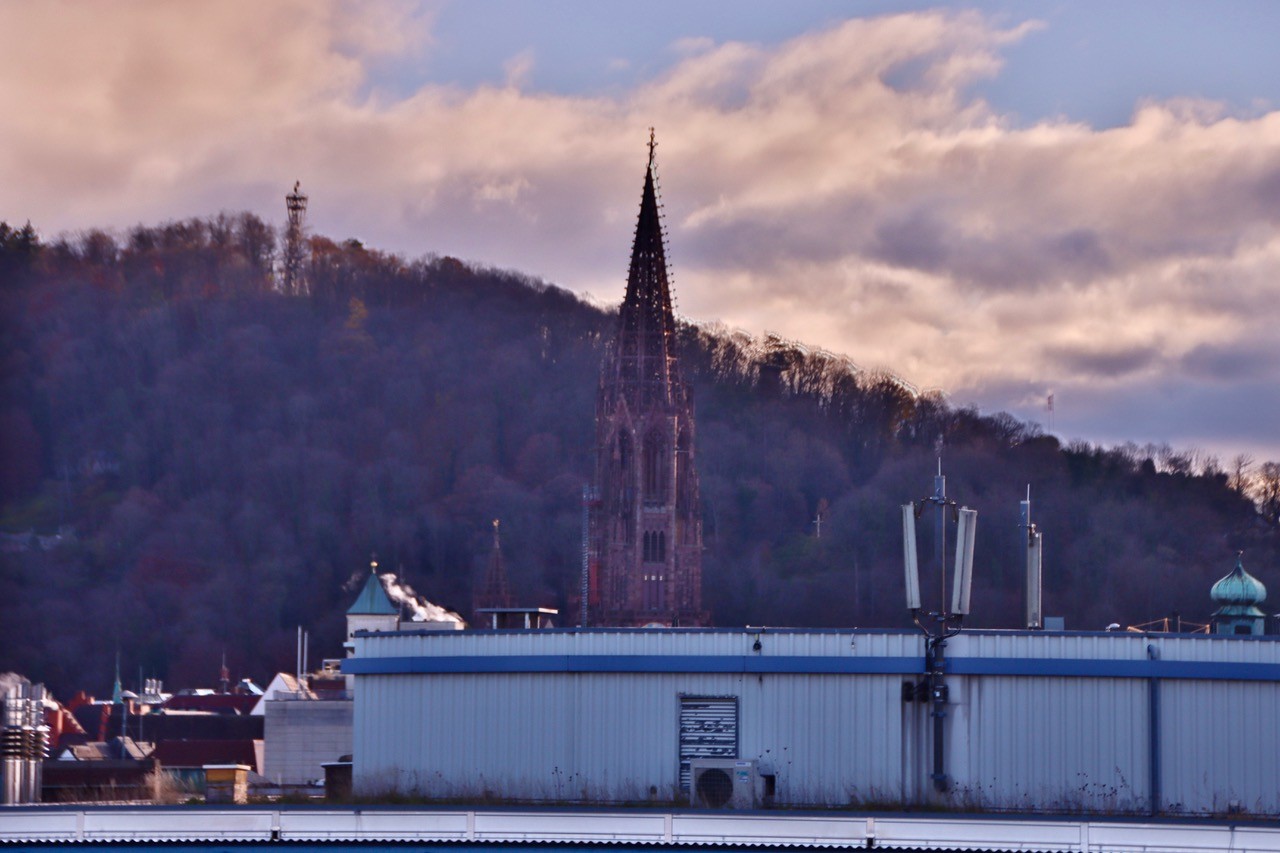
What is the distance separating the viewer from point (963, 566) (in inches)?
2052

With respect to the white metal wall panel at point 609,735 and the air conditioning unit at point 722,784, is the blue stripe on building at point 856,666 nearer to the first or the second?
the white metal wall panel at point 609,735

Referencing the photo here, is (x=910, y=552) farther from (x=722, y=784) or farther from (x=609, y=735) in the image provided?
(x=609, y=735)

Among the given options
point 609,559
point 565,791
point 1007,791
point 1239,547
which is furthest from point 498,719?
point 1239,547

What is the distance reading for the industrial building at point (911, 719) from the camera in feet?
168

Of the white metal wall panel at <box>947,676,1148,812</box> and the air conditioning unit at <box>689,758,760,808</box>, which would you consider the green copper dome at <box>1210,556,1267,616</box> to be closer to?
the white metal wall panel at <box>947,676,1148,812</box>

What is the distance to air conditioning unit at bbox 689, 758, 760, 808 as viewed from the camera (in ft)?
163

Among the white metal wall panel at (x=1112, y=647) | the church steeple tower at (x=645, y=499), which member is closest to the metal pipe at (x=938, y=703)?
the white metal wall panel at (x=1112, y=647)

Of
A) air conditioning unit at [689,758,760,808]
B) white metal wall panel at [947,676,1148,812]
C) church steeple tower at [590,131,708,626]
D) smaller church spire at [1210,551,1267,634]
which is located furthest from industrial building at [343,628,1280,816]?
church steeple tower at [590,131,708,626]

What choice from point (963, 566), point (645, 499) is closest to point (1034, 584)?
point (963, 566)

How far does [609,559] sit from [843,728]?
470 feet

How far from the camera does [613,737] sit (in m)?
52.1

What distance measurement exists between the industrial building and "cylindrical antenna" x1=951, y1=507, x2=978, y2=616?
0.80 m

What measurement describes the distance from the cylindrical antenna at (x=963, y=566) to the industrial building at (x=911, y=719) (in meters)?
0.80

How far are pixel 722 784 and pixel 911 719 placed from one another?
4228 millimetres
